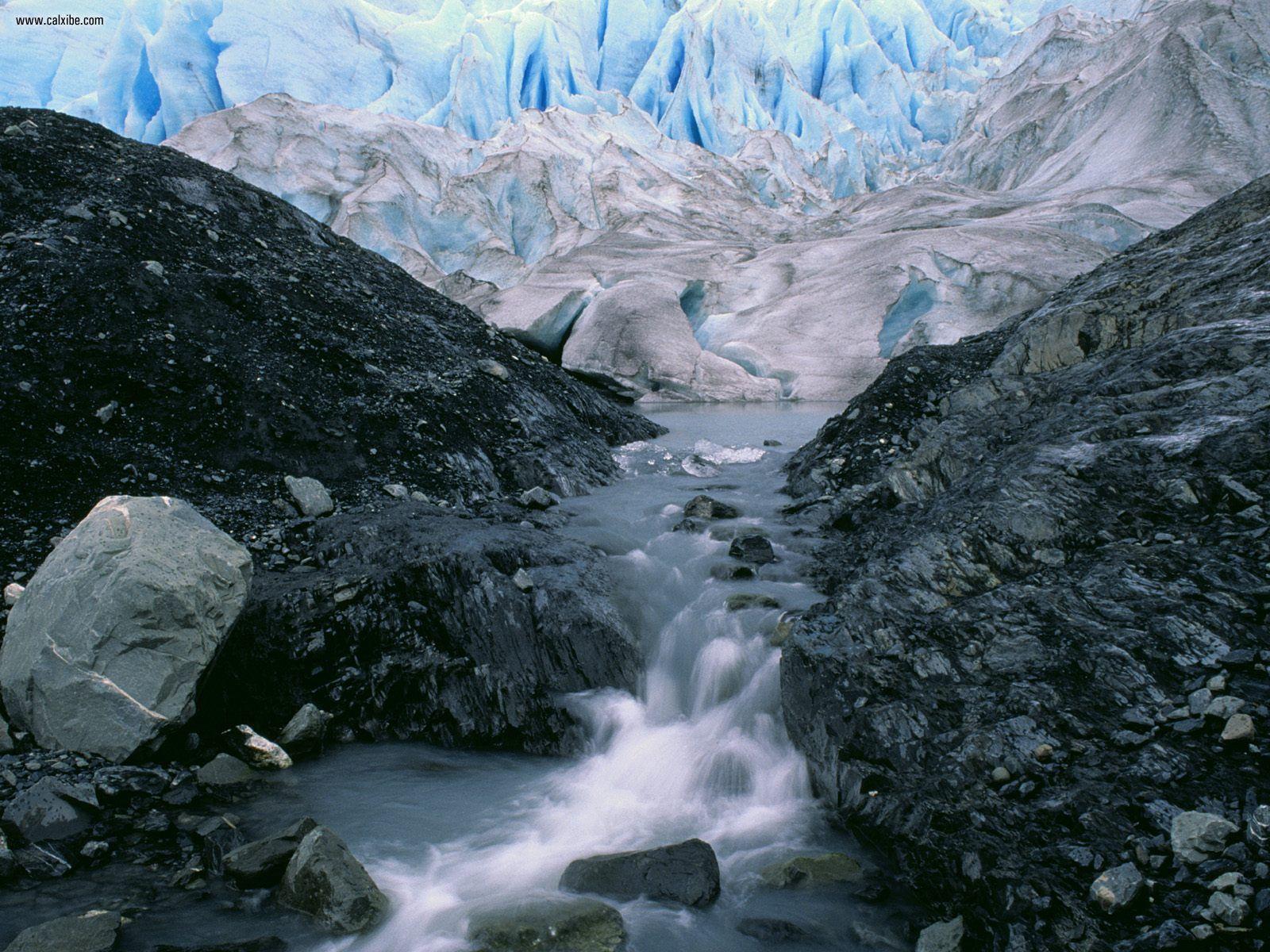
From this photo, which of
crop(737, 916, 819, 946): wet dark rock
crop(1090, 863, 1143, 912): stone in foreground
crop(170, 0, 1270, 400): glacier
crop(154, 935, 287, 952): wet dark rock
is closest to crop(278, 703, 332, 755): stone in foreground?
crop(154, 935, 287, 952): wet dark rock

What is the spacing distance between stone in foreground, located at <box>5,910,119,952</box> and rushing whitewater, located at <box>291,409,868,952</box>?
0.71 meters

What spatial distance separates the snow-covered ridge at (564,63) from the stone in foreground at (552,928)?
4240 cm

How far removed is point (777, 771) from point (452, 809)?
162cm

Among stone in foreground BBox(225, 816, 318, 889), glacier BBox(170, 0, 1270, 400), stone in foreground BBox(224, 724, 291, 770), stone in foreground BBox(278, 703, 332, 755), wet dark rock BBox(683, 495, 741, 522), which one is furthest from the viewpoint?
glacier BBox(170, 0, 1270, 400)

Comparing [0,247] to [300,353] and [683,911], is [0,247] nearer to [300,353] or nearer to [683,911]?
[300,353]

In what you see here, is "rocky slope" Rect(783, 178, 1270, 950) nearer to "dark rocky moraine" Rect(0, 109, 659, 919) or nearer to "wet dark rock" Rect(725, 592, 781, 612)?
"wet dark rock" Rect(725, 592, 781, 612)

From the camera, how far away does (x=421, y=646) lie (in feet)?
13.4

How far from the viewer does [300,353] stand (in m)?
6.48

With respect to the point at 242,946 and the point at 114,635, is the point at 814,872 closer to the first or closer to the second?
the point at 242,946

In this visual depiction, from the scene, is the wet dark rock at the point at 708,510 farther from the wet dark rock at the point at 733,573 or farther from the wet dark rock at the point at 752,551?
the wet dark rock at the point at 733,573

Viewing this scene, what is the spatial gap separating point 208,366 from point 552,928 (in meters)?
5.09

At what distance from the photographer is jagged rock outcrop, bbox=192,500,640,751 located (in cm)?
385

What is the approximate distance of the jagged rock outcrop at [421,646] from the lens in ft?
12.6

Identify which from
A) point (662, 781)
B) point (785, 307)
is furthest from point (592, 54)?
point (662, 781)
